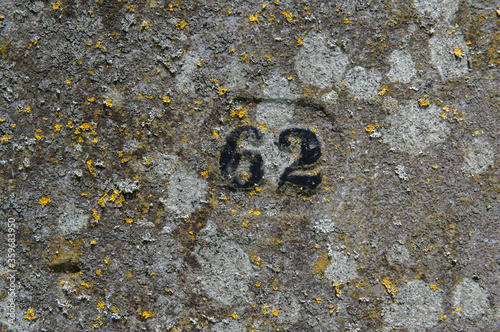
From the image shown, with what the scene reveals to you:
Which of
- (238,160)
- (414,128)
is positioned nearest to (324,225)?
(238,160)

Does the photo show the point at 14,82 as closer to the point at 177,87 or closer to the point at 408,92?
the point at 177,87

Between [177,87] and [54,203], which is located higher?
[177,87]

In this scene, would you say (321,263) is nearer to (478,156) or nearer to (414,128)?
(414,128)

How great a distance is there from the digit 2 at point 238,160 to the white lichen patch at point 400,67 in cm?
58

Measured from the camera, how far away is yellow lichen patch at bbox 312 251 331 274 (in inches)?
49.3

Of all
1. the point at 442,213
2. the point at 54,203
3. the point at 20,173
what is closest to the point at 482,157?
the point at 442,213

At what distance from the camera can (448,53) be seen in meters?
1.30

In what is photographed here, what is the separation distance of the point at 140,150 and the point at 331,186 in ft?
2.46

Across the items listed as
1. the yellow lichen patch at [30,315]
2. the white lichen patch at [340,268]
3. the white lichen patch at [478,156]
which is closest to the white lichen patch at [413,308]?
the white lichen patch at [340,268]

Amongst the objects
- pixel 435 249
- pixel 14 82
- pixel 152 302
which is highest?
pixel 14 82

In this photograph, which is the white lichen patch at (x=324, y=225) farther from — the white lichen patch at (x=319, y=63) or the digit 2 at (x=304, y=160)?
the white lichen patch at (x=319, y=63)

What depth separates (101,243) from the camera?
1237 mm

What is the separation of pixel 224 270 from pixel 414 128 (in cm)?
93

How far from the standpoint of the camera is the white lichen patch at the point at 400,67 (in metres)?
1.28
